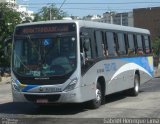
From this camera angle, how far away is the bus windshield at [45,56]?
14859 millimetres

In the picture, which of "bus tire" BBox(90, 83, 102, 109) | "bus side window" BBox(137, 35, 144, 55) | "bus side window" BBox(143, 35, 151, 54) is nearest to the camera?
"bus tire" BBox(90, 83, 102, 109)

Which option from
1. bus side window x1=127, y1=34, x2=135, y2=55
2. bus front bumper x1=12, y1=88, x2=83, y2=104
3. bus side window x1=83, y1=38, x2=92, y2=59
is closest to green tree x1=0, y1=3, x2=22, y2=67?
bus side window x1=127, y1=34, x2=135, y2=55

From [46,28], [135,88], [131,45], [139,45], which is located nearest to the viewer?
[46,28]

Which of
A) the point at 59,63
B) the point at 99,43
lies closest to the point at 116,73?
the point at 99,43

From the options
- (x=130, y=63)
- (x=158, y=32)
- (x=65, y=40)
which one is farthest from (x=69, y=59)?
(x=158, y=32)

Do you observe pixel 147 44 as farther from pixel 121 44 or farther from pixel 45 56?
pixel 45 56

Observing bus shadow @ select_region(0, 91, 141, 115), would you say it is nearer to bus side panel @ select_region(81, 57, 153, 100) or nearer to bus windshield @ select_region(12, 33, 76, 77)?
bus side panel @ select_region(81, 57, 153, 100)

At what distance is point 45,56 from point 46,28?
0.89 metres

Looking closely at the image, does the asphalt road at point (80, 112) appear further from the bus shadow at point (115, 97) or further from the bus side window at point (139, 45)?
the bus side window at point (139, 45)

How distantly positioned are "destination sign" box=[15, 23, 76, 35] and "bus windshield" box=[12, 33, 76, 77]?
0.56ft

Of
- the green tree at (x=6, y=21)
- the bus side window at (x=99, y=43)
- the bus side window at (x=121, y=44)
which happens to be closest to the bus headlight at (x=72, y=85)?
the bus side window at (x=99, y=43)

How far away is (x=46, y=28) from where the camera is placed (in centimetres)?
1534

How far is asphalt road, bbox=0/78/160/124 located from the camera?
13861 mm

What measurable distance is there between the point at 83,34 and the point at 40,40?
133 cm
